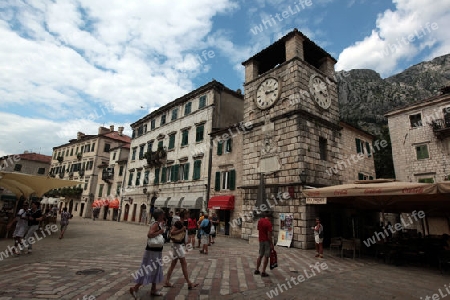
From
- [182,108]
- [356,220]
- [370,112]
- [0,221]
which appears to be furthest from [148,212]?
[370,112]

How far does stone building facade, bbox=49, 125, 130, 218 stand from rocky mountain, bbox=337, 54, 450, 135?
47.5 m

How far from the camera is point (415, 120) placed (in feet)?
71.4

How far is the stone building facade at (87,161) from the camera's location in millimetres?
37469

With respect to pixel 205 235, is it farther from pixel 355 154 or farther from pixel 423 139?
pixel 423 139

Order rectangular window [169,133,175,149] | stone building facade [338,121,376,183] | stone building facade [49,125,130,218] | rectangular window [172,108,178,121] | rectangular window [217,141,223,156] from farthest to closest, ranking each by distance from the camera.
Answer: stone building facade [49,125,130,218]
rectangular window [172,108,178,121]
rectangular window [169,133,175,149]
rectangular window [217,141,223,156]
stone building facade [338,121,376,183]

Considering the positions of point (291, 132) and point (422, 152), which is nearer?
point (291, 132)

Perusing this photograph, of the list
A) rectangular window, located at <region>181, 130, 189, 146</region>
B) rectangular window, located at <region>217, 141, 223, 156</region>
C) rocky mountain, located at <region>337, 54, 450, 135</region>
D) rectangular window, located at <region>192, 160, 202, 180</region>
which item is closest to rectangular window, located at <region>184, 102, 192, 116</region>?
rectangular window, located at <region>181, 130, 189, 146</region>

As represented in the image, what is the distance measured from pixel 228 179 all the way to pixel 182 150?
7.06 meters

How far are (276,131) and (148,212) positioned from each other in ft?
57.4

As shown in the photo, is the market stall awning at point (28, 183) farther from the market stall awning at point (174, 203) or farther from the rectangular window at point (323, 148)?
the rectangular window at point (323, 148)

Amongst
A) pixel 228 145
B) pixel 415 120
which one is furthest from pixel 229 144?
pixel 415 120

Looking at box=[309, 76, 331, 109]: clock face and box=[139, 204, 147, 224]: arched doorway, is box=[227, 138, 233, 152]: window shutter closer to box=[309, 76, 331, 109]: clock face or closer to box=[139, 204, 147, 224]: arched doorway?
box=[309, 76, 331, 109]: clock face

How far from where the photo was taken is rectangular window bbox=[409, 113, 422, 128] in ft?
70.2

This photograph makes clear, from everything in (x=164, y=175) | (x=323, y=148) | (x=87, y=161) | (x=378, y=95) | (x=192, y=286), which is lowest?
(x=192, y=286)
